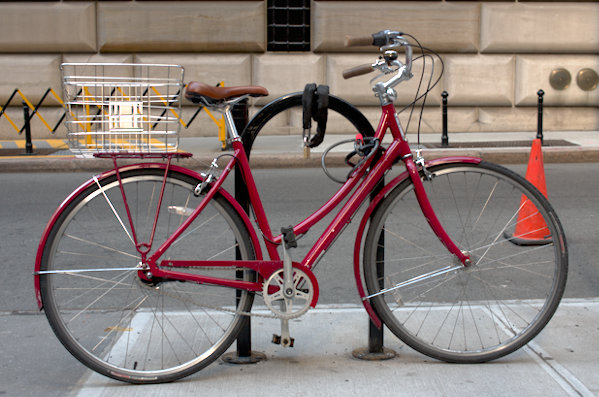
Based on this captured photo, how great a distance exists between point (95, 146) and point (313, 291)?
3.68 ft

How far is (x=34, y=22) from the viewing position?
1434 centimetres

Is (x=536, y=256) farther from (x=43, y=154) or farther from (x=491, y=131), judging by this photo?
(x=491, y=131)

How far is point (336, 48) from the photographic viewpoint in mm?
14648

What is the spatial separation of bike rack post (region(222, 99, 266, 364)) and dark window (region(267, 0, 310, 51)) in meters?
11.2

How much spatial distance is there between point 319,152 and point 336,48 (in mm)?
3400

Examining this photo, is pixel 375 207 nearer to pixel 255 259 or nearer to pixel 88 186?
pixel 255 259

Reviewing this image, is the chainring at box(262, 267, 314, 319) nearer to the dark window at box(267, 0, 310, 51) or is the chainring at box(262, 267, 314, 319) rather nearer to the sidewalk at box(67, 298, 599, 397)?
the sidewalk at box(67, 298, 599, 397)

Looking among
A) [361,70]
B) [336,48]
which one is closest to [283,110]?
[361,70]

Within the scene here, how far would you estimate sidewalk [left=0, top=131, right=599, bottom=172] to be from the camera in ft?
37.2

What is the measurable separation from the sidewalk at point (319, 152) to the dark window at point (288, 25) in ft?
6.03

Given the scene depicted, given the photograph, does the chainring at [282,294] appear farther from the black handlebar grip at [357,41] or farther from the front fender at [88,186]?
the black handlebar grip at [357,41]

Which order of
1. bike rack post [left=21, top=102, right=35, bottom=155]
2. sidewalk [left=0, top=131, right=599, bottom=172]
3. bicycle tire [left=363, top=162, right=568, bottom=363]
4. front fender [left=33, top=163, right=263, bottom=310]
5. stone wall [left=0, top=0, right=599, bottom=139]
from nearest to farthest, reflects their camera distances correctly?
front fender [left=33, top=163, right=263, bottom=310], bicycle tire [left=363, top=162, right=568, bottom=363], sidewalk [left=0, top=131, right=599, bottom=172], bike rack post [left=21, top=102, right=35, bottom=155], stone wall [left=0, top=0, right=599, bottom=139]

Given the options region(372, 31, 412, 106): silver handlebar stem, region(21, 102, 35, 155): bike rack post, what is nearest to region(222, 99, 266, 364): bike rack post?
region(372, 31, 412, 106): silver handlebar stem

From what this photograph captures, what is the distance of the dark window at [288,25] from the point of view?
14648 mm
